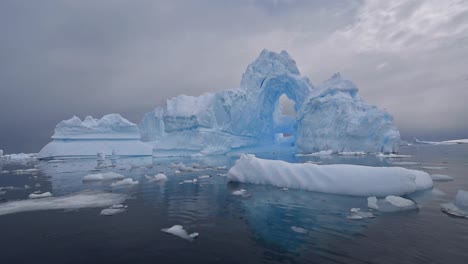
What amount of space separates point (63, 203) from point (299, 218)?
7.49m

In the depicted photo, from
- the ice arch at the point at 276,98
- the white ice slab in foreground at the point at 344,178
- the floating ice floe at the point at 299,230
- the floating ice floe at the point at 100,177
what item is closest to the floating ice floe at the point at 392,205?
the white ice slab in foreground at the point at 344,178

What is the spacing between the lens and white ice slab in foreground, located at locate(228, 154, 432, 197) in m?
9.14

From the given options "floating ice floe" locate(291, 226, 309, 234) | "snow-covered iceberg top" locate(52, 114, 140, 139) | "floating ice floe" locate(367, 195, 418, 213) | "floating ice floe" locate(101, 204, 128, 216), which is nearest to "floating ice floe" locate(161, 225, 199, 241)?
"floating ice floe" locate(291, 226, 309, 234)

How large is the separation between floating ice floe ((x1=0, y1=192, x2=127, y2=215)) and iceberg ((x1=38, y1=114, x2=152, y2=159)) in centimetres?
2936

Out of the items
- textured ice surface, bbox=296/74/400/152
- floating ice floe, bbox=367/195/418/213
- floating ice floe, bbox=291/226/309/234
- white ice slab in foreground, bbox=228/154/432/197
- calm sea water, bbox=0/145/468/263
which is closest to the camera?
calm sea water, bbox=0/145/468/263

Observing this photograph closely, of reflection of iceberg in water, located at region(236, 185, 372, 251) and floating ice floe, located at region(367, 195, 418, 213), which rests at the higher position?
floating ice floe, located at region(367, 195, 418, 213)

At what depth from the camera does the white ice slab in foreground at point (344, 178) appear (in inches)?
360

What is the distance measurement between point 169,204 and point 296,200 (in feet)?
13.3

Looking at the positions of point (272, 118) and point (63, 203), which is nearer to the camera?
point (63, 203)

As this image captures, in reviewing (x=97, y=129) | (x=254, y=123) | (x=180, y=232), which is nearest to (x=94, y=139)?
(x=97, y=129)

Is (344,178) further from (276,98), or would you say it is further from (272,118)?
(272,118)

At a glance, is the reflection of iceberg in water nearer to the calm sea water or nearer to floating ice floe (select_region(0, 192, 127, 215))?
the calm sea water

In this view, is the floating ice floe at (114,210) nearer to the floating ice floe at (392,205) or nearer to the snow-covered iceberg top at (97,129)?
the floating ice floe at (392,205)

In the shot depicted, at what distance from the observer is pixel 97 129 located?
4059cm
